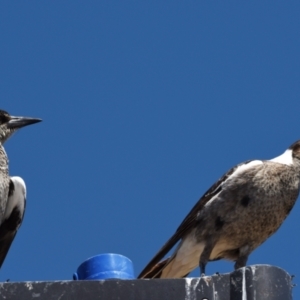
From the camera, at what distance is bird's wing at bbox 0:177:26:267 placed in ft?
24.4

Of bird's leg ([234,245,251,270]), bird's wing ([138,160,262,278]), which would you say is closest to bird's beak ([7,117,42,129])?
bird's wing ([138,160,262,278])

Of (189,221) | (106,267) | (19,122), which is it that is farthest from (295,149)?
(106,267)

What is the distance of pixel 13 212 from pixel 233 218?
194 centimetres

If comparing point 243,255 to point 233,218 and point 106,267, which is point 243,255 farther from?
point 106,267

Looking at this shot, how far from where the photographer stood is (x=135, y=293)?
353cm

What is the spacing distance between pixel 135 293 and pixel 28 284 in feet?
1.31

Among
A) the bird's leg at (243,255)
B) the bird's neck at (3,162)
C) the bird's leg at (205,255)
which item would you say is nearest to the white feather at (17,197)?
the bird's neck at (3,162)

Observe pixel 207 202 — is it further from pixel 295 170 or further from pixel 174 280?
pixel 174 280

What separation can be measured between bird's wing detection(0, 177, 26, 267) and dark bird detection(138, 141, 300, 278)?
125 centimetres

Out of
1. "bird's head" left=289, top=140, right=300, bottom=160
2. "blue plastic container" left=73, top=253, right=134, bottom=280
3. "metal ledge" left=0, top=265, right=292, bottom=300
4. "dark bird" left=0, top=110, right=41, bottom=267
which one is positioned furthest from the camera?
"bird's head" left=289, top=140, right=300, bottom=160

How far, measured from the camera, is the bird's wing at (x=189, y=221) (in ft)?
27.5

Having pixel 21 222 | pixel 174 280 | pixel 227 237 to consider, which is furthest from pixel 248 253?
pixel 174 280

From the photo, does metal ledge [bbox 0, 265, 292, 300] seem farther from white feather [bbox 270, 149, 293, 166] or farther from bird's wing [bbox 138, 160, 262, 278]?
white feather [bbox 270, 149, 293, 166]

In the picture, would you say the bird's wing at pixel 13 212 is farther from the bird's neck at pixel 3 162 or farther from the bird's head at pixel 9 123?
the bird's head at pixel 9 123
